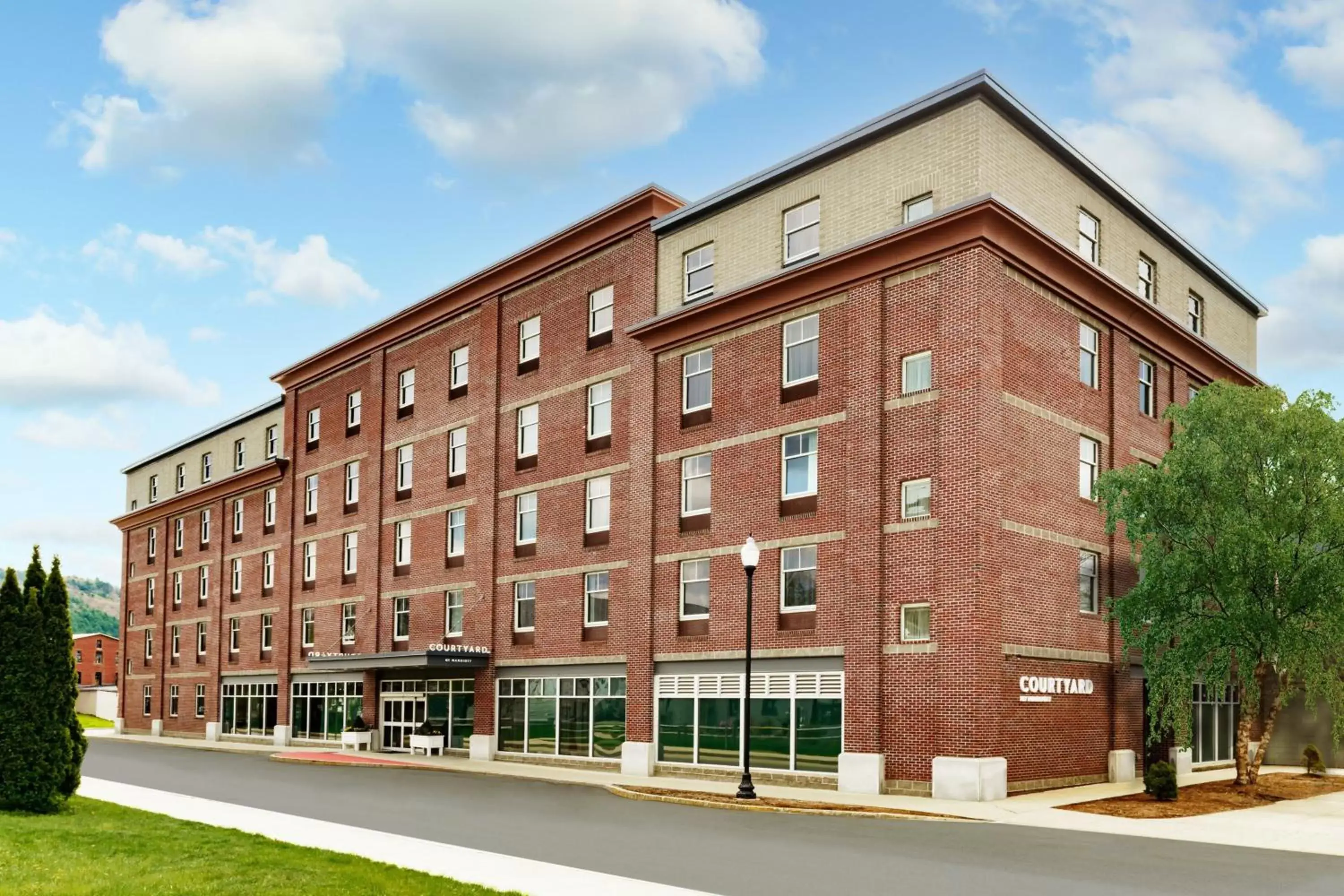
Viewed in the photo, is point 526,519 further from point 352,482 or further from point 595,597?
point 352,482

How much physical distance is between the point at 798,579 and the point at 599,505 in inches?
372

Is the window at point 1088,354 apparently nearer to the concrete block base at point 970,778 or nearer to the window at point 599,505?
the concrete block base at point 970,778

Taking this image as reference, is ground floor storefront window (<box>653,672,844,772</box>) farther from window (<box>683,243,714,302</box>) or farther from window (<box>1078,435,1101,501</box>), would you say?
window (<box>683,243,714,302</box>)

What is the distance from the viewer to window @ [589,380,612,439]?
39.2m

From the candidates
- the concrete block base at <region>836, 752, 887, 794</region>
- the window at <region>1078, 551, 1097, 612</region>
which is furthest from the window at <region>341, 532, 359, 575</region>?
the window at <region>1078, 551, 1097, 612</region>

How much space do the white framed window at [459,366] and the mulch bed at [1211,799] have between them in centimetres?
2800

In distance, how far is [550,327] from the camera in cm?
4212

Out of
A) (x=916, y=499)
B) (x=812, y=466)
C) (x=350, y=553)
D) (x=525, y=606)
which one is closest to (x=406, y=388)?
(x=350, y=553)

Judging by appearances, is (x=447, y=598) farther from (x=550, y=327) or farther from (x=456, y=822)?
(x=456, y=822)

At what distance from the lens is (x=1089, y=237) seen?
33.5m

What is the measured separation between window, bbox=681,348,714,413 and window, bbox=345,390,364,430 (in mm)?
21285

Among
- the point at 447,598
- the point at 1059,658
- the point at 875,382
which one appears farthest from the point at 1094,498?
the point at 447,598

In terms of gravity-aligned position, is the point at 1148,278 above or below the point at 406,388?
above

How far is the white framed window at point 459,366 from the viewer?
1823 inches
